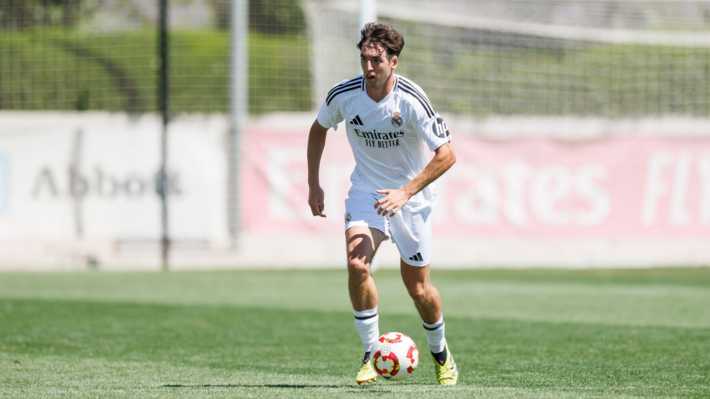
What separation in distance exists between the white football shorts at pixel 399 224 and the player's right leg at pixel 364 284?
62 millimetres

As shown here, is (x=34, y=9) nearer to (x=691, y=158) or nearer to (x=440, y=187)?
(x=440, y=187)

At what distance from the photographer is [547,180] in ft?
50.7

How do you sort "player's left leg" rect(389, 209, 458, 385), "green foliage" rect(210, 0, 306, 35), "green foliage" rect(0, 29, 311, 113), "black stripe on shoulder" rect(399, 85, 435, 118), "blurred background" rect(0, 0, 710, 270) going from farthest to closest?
1. "green foliage" rect(0, 29, 311, 113)
2. "green foliage" rect(210, 0, 306, 35)
3. "blurred background" rect(0, 0, 710, 270)
4. "player's left leg" rect(389, 209, 458, 385)
5. "black stripe on shoulder" rect(399, 85, 435, 118)

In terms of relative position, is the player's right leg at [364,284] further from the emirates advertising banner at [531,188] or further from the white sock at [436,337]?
the emirates advertising banner at [531,188]

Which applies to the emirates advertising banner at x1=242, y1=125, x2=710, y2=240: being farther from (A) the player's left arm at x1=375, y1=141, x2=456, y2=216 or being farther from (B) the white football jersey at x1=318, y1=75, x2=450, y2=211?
(A) the player's left arm at x1=375, y1=141, x2=456, y2=216

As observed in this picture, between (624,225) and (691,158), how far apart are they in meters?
1.68

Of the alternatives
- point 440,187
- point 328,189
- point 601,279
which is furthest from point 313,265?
point 601,279

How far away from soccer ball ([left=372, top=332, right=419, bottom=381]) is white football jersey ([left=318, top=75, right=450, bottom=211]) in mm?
927

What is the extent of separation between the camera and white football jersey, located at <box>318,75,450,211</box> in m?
5.42

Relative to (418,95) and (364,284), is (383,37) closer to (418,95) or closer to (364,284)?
(418,95)

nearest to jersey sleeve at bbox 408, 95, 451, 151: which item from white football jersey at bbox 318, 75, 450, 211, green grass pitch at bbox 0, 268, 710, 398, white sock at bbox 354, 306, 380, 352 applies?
white football jersey at bbox 318, 75, 450, 211

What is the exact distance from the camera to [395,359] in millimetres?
5156

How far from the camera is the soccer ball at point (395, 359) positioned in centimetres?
516

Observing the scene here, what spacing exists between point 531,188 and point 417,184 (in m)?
10.6
